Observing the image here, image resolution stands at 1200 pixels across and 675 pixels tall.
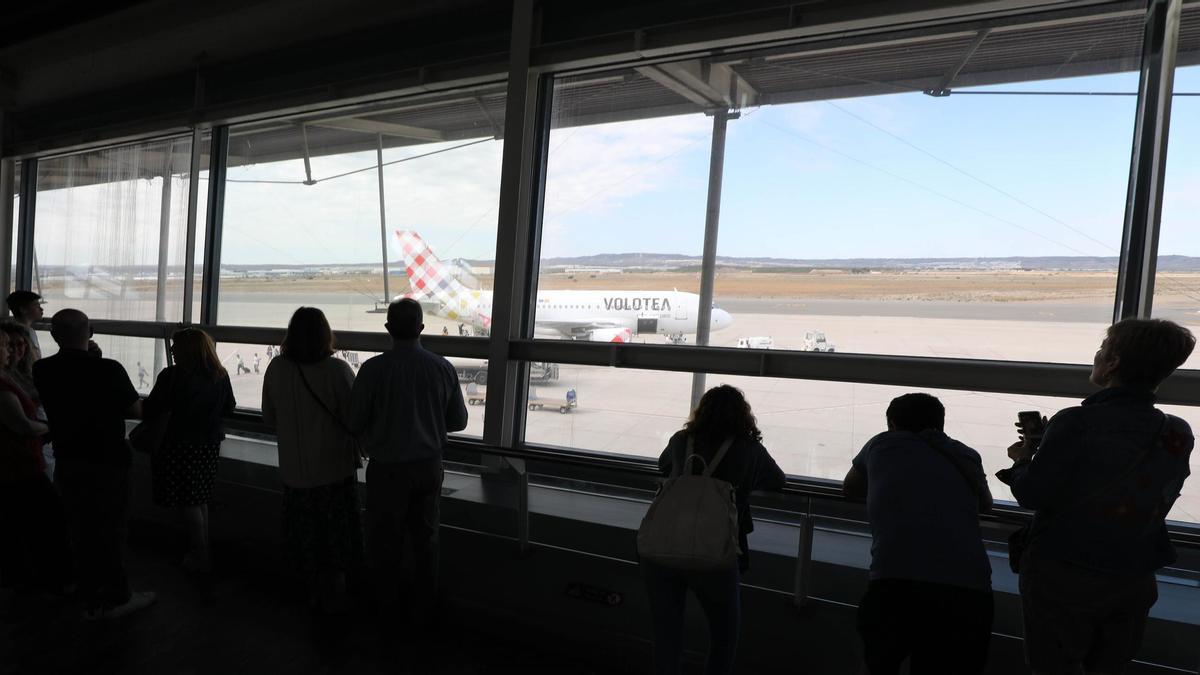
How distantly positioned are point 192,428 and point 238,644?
103cm

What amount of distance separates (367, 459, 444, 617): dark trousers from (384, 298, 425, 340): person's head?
520 mm

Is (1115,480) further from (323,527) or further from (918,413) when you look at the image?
(323,527)

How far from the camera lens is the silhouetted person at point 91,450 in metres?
2.88

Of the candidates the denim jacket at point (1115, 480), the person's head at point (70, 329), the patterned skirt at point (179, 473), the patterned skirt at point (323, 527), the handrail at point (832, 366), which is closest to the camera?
the denim jacket at point (1115, 480)

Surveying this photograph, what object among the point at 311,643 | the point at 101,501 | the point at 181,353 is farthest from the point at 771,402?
the point at 101,501

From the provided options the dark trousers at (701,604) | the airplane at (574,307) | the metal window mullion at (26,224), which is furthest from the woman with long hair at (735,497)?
the metal window mullion at (26,224)

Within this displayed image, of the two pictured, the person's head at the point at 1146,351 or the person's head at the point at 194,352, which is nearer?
the person's head at the point at 1146,351

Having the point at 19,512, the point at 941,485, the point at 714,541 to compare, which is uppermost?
the point at 941,485

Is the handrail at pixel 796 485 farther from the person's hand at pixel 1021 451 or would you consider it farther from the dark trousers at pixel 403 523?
the dark trousers at pixel 403 523

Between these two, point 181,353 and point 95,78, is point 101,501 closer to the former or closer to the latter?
point 181,353

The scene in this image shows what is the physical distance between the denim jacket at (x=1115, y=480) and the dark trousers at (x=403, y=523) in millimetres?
2185

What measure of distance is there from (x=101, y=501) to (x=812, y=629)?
113 inches

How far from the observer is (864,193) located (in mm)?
3947

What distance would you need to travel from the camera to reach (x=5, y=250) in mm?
7941
